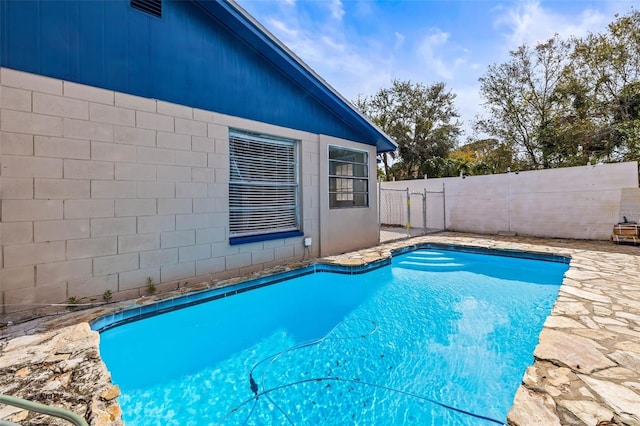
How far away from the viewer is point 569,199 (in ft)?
29.8

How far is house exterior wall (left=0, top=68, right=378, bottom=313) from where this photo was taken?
343cm

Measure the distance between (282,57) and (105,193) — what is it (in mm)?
4252

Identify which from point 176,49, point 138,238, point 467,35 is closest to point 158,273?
point 138,238

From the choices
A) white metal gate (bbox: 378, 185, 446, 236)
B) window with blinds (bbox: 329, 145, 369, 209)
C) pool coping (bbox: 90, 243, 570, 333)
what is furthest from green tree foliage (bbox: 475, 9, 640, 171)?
window with blinds (bbox: 329, 145, 369, 209)

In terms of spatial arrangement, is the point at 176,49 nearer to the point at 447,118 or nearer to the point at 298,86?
the point at 298,86

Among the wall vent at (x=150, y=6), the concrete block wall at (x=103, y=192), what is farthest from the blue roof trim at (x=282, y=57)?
the concrete block wall at (x=103, y=192)

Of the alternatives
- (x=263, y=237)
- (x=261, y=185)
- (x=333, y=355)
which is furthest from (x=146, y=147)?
(x=333, y=355)

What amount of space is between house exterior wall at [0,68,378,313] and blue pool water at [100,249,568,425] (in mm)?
912

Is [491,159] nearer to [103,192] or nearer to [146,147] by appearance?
[146,147]

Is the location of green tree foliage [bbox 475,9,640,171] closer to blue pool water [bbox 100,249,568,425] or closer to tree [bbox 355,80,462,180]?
tree [bbox 355,80,462,180]

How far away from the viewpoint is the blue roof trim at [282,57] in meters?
5.10

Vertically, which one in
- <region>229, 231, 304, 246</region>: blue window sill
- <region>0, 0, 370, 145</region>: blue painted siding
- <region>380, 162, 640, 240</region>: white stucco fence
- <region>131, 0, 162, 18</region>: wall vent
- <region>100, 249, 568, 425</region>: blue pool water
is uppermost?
<region>131, 0, 162, 18</region>: wall vent

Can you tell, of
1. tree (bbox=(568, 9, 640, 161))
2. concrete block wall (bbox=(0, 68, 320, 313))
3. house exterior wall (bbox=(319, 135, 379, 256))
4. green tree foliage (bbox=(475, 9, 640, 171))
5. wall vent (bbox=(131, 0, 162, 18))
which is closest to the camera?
concrete block wall (bbox=(0, 68, 320, 313))

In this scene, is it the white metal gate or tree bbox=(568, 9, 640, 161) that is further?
the white metal gate
